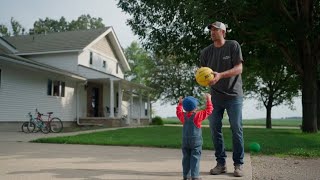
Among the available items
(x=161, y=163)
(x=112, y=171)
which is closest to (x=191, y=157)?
(x=112, y=171)

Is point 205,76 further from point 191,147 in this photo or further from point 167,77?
point 167,77

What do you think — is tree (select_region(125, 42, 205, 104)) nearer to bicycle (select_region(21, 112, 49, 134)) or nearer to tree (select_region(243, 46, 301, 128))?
tree (select_region(243, 46, 301, 128))

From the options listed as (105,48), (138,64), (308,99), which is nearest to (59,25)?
(138,64)

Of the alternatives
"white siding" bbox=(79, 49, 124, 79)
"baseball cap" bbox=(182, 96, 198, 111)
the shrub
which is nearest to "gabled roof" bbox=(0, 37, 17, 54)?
"white siding" bbox=(79, 49, 124, 79)

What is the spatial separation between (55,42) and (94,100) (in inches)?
193

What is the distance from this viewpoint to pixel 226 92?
226 inches

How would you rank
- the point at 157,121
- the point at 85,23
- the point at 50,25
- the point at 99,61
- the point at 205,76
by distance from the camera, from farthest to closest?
the point at 50,25 < the point at 85,23 < the point at 157,121 < the point at 99,61 < the point at 205,76

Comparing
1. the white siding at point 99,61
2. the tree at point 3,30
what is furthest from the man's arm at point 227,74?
the tree at point 3,30

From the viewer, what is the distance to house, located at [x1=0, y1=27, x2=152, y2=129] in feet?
68.5

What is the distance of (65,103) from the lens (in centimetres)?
→ 2631

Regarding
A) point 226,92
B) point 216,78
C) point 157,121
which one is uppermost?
point 216,78

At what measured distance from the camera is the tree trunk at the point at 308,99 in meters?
18.2

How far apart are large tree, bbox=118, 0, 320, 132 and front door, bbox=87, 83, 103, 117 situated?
356 inches

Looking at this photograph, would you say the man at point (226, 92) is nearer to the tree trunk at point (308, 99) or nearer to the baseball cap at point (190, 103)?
the baseball cap at point (190, 103)
